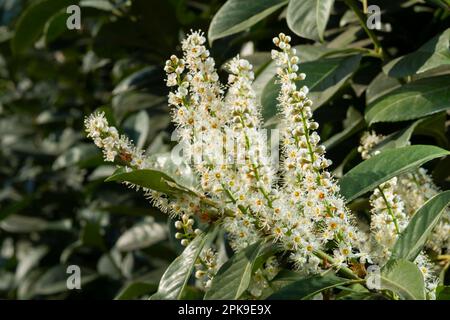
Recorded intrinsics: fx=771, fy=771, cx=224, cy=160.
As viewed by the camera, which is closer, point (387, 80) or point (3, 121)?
point (387, 80)

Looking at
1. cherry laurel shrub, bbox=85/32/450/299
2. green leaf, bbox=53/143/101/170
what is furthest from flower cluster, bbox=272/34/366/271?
green leaf, bbox=53/143/101/170

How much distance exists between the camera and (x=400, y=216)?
4.60 ft

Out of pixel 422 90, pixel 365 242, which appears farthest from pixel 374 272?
pixel 422 90

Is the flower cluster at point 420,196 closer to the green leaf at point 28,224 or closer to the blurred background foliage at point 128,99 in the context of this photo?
the blurred background foliage at point 128,99

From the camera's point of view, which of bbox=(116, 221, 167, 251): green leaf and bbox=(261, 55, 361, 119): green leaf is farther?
bbox=(116, 221, 167, 251): green leaf

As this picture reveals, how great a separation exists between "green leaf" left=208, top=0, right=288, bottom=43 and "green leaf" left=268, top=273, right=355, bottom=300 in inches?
27.4

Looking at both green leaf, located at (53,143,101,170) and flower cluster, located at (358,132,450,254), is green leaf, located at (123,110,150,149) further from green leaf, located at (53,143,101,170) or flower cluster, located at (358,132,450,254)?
flower cluster, located at (358,132,450,254)

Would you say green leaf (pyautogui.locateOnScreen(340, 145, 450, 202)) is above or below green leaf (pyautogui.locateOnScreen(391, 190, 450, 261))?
above

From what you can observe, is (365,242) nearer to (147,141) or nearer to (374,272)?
(374,272)

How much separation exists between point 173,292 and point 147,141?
122cm

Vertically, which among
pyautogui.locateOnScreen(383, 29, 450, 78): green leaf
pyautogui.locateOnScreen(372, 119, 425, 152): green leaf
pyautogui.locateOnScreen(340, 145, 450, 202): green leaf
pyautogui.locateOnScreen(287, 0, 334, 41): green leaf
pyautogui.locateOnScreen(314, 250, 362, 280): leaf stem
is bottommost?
pyautogui.locateOnScreen(314, 250, 362, 280): leaf stem

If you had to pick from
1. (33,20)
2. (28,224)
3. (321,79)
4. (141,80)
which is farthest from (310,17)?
(28,224)

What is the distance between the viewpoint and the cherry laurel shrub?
128 cm
